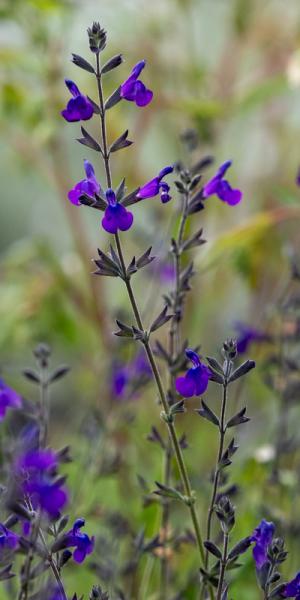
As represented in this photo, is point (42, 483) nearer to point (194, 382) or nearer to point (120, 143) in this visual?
point (194, 382)

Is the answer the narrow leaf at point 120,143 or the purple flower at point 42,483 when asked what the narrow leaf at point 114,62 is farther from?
the purple flower at point 42,483

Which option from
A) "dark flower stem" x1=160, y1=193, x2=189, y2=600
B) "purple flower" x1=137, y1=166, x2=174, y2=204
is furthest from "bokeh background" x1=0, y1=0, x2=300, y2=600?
"purple flower" x1=137, y1=166, x2=174, y2=204

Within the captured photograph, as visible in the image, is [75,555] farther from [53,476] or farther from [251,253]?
[251,253]

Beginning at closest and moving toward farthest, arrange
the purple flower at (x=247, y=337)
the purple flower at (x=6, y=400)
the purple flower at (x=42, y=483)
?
the purple flower at (x=42, y=483)
the purple flower at (x=6, y=400)
the purple flower at (x=247, y=337)

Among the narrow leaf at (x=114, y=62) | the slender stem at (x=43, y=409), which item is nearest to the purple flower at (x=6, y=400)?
the slender stem at (x=43, y=409)

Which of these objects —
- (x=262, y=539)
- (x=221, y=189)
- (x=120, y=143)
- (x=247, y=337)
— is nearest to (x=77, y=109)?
(x=120, y=143)

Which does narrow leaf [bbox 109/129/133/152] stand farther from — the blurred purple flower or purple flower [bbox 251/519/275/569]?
the blurred purple flower
